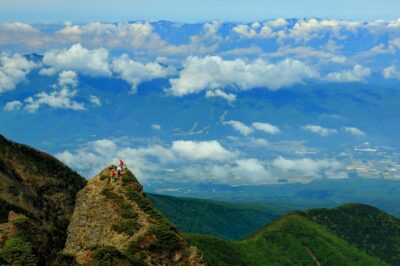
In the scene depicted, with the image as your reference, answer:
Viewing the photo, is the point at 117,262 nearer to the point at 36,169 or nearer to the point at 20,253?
the point at 20,253

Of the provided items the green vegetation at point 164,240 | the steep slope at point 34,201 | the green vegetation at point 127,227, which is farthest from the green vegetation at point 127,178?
the green vegetation at point 164,240

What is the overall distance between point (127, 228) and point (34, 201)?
971cm

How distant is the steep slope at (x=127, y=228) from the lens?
5247 cm

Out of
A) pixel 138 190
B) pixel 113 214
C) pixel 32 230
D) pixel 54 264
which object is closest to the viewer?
pixel 54 264

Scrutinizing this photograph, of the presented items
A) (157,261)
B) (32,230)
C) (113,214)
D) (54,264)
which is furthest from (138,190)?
(54,264)

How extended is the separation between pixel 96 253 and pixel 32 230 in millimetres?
5781

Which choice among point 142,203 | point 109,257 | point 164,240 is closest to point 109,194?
point 142,203

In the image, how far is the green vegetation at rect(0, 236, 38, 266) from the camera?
129 feet

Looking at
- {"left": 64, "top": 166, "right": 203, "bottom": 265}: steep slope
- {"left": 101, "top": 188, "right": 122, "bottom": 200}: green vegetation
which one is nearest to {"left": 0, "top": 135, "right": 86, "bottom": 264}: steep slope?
{"left": 64, "top": 166, "right": 203, "bottom": 265}: steep slope

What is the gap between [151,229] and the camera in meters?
53.8

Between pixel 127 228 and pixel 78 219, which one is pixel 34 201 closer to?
pixel 78 219

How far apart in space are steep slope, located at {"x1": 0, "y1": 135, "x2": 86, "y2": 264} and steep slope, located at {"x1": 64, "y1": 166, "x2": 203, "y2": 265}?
1763 millimetres

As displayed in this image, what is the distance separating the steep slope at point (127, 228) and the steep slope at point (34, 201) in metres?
1.76

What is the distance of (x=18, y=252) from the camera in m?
40.2
